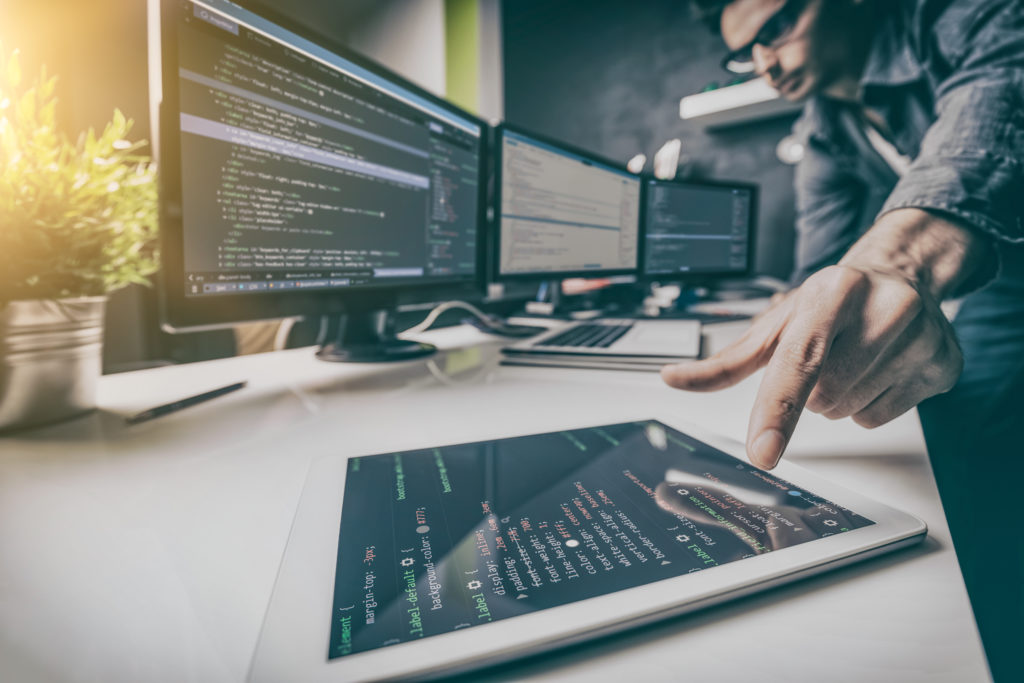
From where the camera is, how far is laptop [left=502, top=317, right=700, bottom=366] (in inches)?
27.0

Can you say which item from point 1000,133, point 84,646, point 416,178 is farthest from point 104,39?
point 1000,133

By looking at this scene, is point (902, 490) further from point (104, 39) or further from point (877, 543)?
point (104, 39)

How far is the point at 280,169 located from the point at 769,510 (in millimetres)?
583

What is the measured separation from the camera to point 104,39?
112 centimetres

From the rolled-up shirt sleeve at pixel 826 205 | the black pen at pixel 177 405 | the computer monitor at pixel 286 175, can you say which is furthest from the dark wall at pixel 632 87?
the black pen at pixel 177 405

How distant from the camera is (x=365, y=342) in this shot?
2.77ft

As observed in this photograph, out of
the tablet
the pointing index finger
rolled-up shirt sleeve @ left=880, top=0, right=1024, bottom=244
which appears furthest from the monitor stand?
Answer: rolled-up shirt sleeve @ left=880, top=0, right=1024, bottom=244

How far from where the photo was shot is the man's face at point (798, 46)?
56.3 inches

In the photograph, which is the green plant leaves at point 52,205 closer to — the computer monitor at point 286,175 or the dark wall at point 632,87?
the computer monitor at point 286,175

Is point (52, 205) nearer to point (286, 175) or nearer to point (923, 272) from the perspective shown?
point (286, 175)

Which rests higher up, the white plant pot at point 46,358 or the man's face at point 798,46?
the man's face at point 798,46

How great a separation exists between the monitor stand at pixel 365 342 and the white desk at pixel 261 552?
22 centimetres

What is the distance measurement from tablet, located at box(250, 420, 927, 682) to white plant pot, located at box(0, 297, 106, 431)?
0.31m

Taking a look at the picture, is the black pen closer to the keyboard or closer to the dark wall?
the keyboard
